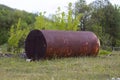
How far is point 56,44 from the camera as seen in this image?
21266mm

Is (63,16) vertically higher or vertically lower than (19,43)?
higher

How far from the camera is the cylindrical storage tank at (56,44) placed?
68.4 feet

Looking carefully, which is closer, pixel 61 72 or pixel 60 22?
pixel 61 72

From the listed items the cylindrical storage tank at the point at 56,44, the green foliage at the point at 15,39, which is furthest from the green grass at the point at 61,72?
the green foliage at the point at 15,39

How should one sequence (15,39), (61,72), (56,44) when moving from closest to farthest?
1. (61,72)
2. (56,44)
3. (15,39)

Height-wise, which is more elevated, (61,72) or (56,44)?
(56,44)

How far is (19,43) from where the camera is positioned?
33.1 meters

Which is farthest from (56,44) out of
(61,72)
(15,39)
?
(15,39)

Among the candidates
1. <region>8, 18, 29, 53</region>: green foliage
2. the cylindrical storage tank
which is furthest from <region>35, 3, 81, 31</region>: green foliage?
the cylindrical storage tank

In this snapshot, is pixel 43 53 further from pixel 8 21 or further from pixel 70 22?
pixel 8 21

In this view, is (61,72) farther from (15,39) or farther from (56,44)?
(15,39)

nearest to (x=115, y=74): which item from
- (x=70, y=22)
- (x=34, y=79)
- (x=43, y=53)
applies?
(x=34, y=79)

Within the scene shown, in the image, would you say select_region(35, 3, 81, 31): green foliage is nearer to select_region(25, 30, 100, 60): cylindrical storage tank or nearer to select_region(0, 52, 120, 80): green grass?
select_region(25, 30, 100, 60): cylindrical storage tank

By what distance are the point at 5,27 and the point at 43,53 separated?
3552 centimetres
